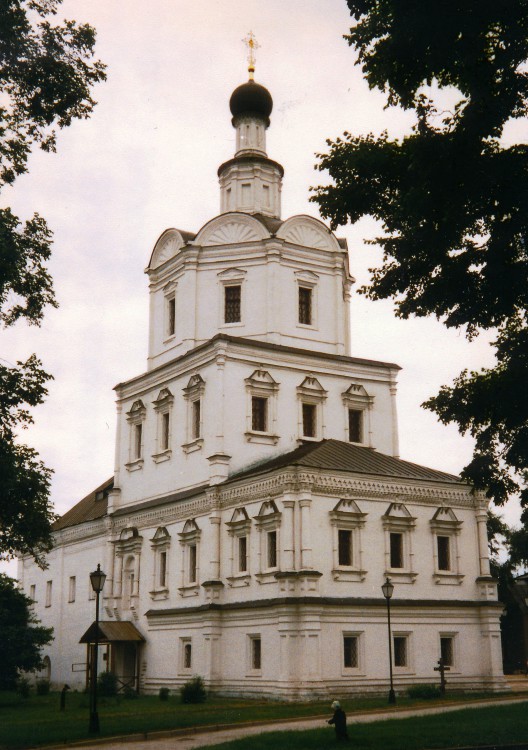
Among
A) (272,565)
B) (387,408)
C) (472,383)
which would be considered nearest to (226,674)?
(272,565)

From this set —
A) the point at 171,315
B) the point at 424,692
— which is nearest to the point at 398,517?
the point at 424,692

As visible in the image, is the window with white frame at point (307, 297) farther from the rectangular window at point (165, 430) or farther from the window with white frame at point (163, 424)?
the rectangular window at point (165, 430)

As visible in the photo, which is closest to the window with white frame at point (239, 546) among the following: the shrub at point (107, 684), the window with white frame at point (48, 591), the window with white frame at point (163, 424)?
the window with white frame at point (163, 424)

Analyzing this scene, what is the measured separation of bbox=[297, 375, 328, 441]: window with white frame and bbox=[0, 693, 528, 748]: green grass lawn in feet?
36.0

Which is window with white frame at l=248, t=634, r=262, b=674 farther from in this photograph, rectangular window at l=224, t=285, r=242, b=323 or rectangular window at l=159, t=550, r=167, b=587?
rectangular window at l=224, t=285, r=242, b=323

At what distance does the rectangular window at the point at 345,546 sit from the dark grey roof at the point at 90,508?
14787 millimetres

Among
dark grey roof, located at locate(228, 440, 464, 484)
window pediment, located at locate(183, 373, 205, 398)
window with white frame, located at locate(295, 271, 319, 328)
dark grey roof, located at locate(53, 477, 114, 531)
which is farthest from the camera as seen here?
dark grey roof, located at locate(53, 477, 114, 531)

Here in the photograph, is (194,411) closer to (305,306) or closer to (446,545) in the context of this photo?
(305,306)

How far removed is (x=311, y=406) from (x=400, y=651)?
1041 centimetres

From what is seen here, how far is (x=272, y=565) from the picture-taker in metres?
30.8

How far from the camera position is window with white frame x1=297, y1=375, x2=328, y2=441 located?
36438 mm

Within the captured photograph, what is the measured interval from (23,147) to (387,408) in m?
23.1

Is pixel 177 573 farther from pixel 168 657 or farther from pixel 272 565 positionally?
pixel 272 565

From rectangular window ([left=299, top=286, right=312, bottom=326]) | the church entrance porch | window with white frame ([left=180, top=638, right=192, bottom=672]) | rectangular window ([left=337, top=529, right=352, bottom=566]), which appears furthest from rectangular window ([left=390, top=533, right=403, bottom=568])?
the church entrance porch
